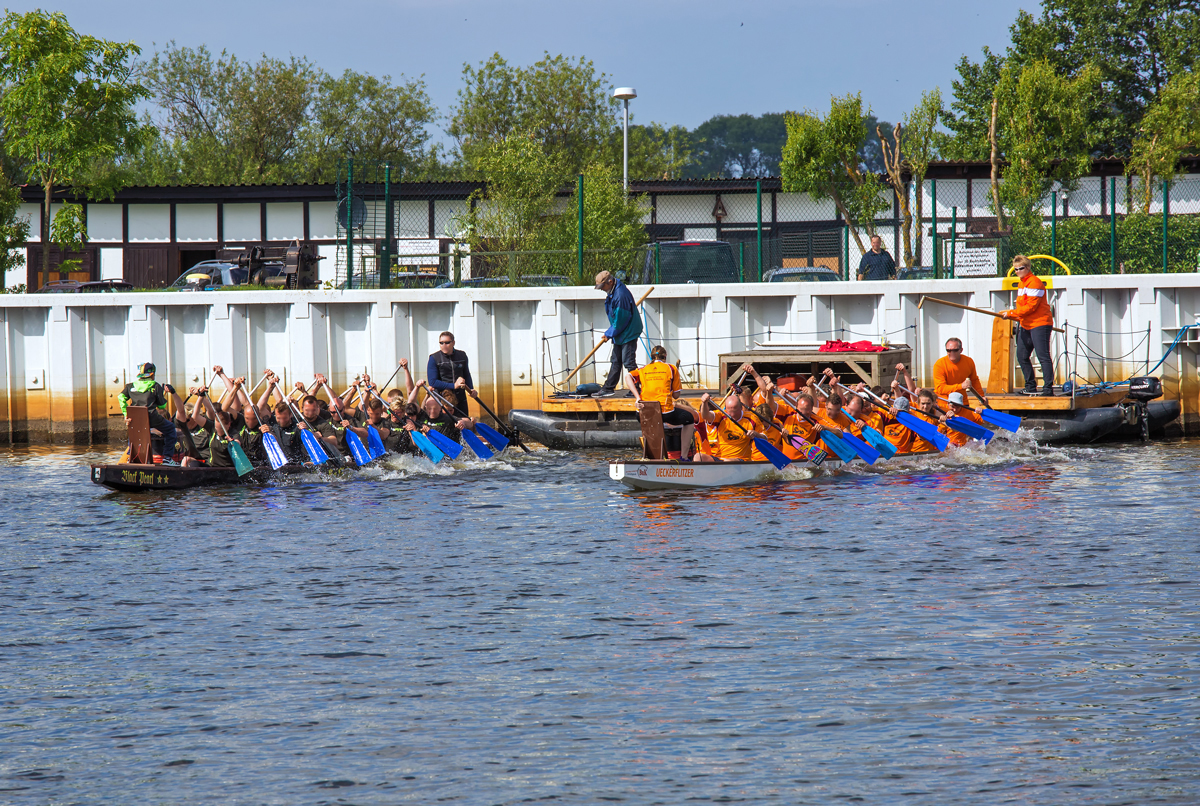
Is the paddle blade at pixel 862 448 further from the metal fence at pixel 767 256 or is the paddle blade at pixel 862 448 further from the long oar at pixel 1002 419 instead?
the metal fence at pixel 767 256

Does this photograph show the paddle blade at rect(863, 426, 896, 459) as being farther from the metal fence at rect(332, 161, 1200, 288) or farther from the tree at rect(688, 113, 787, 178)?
the tree at rect(688, 113, 787, 178)

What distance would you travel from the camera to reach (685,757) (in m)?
7.62

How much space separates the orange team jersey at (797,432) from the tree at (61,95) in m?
17.0

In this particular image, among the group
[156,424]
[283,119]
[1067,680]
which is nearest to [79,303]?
[156,424]

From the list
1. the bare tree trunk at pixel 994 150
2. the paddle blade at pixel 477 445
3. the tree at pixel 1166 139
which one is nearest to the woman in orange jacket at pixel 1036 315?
the paddle blade at pixel 477 445

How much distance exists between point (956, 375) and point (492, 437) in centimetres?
700

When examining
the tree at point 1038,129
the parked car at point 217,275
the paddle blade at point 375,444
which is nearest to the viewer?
the paddle blade at point 375,444

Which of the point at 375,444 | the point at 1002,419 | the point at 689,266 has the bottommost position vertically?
the point at 375,444

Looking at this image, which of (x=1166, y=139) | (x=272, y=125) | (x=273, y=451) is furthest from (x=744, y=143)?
(x=273, y=451)

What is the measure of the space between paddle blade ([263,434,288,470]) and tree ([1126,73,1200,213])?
21.1m

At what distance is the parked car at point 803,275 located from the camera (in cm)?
2456

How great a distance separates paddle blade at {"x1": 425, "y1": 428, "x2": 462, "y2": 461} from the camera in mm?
19406

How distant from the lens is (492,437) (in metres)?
20.5

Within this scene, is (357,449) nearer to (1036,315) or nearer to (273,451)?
(273,451)
